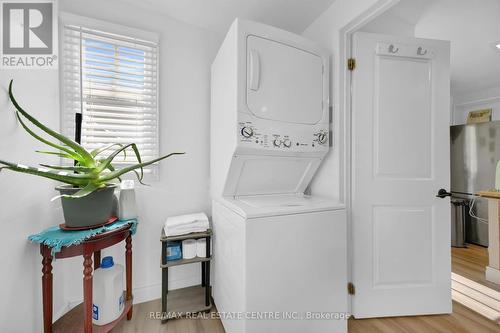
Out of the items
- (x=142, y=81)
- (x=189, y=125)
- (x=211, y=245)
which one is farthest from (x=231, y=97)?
(x=211, y=245)

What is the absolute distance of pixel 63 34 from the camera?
156 cm

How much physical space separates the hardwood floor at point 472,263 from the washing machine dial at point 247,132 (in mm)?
2881

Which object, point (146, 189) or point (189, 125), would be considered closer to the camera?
point (146, 189)

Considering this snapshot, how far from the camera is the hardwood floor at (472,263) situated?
2.27 m

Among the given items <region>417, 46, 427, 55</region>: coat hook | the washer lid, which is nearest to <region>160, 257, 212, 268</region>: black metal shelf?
the washer lid

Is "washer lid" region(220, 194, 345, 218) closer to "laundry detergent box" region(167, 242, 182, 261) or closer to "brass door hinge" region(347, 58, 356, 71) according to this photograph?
"laundry detergent box" region(167, 242, 182, 261)

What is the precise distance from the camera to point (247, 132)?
1.34 metres

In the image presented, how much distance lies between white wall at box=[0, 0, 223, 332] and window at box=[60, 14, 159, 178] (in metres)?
0.09

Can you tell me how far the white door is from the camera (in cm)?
167

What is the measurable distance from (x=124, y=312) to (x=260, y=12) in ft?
8.35

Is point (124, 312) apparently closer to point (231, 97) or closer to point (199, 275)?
point (199, 275)

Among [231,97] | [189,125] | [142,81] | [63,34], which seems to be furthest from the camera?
[189,125]

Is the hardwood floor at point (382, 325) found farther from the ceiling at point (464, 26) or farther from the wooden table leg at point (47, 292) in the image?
the ceiling at point (464, 26)

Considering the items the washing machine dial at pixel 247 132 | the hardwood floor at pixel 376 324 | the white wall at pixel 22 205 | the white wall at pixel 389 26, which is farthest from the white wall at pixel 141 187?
the white wall at pixel 389 26
